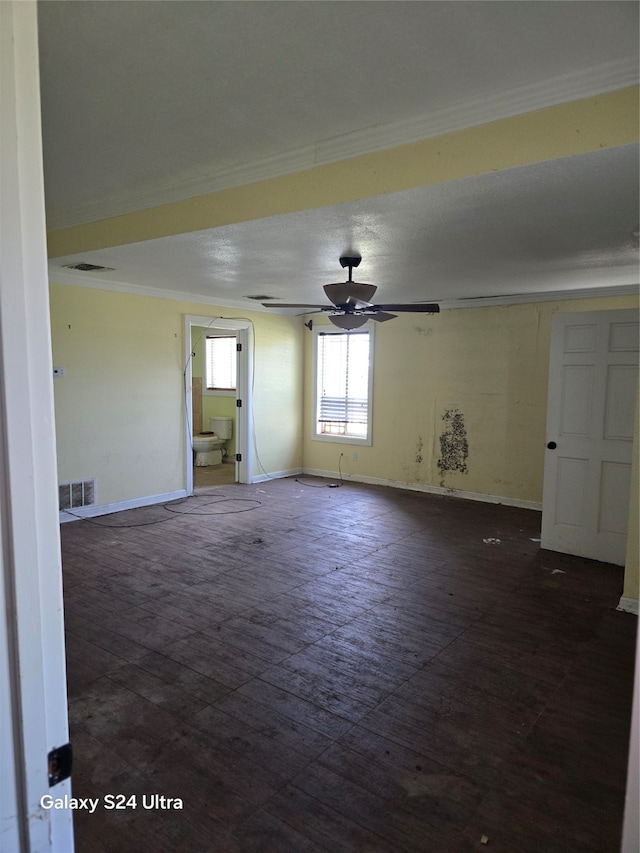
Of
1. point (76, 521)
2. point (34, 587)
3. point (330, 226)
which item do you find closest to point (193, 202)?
point (330, 226)

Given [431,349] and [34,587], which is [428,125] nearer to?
[34,587]

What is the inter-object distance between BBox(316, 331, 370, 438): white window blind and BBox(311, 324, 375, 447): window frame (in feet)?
0.10

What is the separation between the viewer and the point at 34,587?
0.73m

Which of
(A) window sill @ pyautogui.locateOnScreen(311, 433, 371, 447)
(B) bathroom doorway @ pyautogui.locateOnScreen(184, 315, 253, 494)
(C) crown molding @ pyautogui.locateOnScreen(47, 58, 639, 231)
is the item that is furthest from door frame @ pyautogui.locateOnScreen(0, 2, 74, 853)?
(A) window sill @ pyautogui.locateOnScreen(311, 433, 371, 447)

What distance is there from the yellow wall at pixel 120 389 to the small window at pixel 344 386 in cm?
138

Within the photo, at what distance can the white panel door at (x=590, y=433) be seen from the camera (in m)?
4.23

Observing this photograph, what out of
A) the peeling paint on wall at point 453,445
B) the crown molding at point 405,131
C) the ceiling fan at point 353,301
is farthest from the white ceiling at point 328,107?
the peeling paint on wall at point 453,445

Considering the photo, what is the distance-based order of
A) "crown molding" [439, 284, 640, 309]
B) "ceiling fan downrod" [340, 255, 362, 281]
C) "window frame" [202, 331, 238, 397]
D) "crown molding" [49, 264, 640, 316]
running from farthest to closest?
1. "window frame" [202, 331, 238, 397]
2. "crown molding" [439, 284, 640, 309]
3. "crown molding" [49, 264, 640, 316]
4. "ceiling fan downrod" [340, 255, 362, 281]

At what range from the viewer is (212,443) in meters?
8.59

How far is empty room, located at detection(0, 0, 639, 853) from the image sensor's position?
4.37ft

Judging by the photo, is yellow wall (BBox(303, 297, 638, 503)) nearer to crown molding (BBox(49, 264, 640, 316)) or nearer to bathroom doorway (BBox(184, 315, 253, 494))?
crown molding (BBox(49, 264, 640, 316))

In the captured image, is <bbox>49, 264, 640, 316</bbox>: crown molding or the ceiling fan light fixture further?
<bbox>49, 264, 640, 316</bbox>: crown molding

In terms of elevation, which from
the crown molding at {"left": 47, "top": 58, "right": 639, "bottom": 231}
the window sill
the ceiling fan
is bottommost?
the window sill

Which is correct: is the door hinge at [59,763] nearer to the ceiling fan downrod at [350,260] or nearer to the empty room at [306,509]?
the empty room at [306,509]
